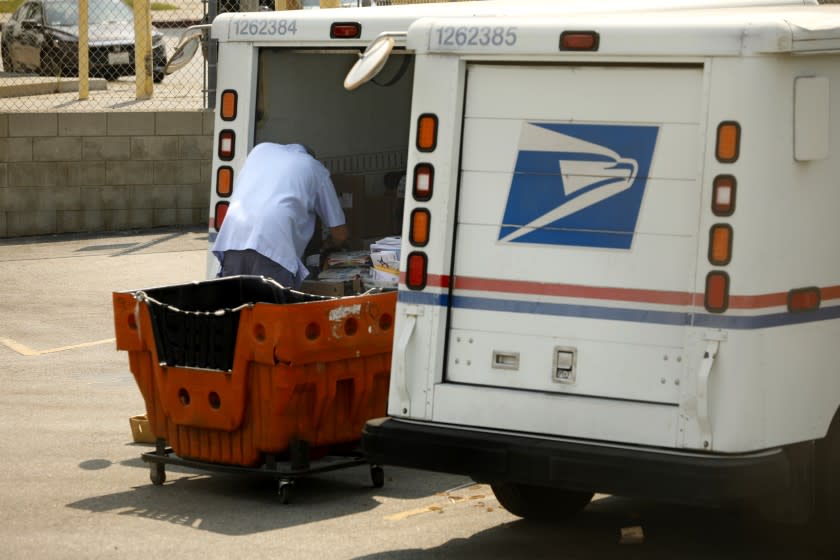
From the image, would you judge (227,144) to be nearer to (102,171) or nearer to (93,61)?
(102,171)

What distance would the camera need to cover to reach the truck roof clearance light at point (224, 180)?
8749mm

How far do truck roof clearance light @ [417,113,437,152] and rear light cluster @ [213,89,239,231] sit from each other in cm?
235

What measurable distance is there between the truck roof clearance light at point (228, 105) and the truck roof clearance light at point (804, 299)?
3.71 metres

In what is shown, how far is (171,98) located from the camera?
55.6 feet

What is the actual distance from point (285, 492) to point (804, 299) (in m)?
2.80

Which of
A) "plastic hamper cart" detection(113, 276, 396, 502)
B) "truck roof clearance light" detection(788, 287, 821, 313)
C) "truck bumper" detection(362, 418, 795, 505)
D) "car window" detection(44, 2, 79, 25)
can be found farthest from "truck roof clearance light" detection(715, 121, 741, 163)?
"car window" detection(44, 2, 79, 25)

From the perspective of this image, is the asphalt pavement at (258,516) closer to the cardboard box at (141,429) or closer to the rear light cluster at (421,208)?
the cardboard box at (141,429)

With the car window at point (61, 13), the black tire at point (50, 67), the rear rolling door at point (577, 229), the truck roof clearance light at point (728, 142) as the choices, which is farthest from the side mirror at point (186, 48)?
the car window at point (61, 13)

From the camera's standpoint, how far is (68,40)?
743 inches

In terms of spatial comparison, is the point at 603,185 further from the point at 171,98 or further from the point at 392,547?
the point at 171,98

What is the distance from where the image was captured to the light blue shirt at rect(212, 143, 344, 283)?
8445mm

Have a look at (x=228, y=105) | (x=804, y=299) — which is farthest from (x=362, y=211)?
(x=804, y=299)

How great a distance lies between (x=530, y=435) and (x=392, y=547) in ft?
3.36

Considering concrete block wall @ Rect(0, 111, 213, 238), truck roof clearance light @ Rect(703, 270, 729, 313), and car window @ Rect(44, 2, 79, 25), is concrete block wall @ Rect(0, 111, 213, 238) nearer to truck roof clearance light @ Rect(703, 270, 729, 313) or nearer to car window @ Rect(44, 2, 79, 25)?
car window @ Rect(44, 2, 79, 25)
